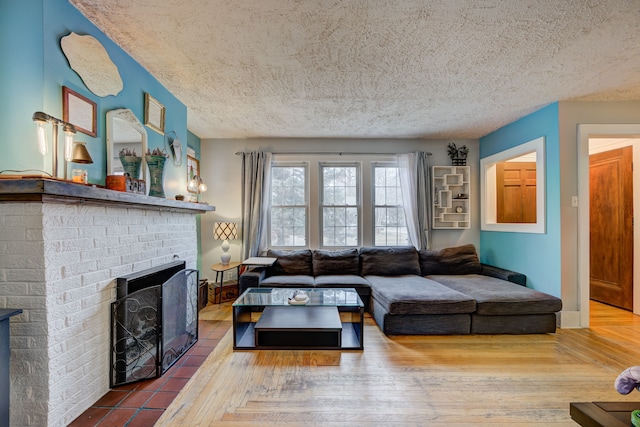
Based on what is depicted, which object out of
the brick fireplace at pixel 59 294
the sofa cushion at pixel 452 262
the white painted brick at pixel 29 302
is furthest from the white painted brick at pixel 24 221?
the sofa cushion at pixel 452 262

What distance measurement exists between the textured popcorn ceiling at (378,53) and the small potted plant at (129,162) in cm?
80

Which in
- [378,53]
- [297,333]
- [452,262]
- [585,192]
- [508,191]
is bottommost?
[297,333]

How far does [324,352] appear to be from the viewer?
8.34 ft

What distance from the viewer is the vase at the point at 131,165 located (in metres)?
2.06

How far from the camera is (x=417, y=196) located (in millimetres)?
4441

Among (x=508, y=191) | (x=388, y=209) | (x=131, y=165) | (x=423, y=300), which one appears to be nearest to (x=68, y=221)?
(x=131, y=165)

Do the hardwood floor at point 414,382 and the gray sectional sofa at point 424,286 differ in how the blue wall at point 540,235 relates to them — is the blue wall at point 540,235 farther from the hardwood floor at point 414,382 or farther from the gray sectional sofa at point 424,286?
the hardwood floor at point 414,382

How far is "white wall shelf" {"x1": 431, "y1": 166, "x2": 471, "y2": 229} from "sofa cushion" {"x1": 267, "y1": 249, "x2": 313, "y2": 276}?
2146 mm

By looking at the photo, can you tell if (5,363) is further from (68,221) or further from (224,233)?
(224,233)

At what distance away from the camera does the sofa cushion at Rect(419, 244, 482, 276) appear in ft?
13.5

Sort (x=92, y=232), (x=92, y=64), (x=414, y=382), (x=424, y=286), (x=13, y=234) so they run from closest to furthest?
(x=13, y=234) < (x=92, y=232) < (x=92, y=64) < (x=414, y=382) < (x=424, y=286)

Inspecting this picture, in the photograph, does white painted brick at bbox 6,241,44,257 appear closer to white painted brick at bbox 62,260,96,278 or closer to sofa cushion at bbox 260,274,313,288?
white painted brick at bbox 62,260,96,278

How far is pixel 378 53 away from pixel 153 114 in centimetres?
205

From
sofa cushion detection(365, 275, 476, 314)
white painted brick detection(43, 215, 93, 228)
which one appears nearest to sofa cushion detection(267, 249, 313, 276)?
sofa cushion detection(365, 275, 476, 314)
